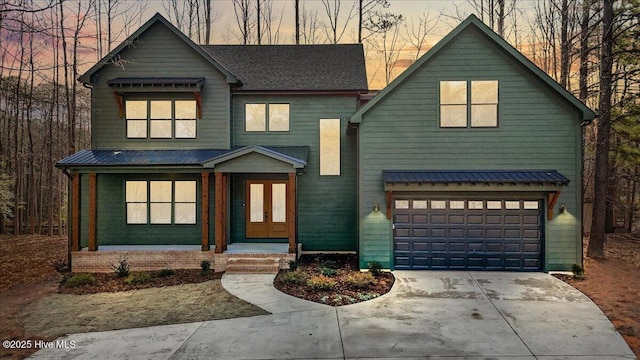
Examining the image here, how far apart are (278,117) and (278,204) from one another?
335cm

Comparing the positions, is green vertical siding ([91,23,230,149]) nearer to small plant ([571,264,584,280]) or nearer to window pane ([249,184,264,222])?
window pane ([249,184,264,222])

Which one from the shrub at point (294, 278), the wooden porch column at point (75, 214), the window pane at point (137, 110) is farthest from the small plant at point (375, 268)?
the window pane at point (137, 110)

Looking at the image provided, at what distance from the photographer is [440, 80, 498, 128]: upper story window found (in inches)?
444

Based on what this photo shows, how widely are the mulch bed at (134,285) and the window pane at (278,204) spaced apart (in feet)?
10.5

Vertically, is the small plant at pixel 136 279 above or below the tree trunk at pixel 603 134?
below

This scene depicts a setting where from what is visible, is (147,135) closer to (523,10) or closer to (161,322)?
(161,322)

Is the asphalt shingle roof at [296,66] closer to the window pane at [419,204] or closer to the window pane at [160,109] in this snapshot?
the window pane at [160,109]

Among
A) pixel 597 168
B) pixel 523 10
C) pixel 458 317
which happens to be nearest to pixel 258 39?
pixel 523 10

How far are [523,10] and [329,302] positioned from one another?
21.9 m

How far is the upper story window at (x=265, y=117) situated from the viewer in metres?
13.9

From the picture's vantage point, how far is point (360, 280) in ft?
31.7

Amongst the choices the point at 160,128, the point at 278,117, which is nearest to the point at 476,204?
the point at 278,117

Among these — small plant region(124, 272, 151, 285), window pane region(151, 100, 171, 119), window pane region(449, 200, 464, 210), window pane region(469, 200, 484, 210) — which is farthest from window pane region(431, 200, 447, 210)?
window pane region(151, 100, 171, 119)

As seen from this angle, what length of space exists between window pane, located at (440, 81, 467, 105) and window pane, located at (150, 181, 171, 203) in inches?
395
